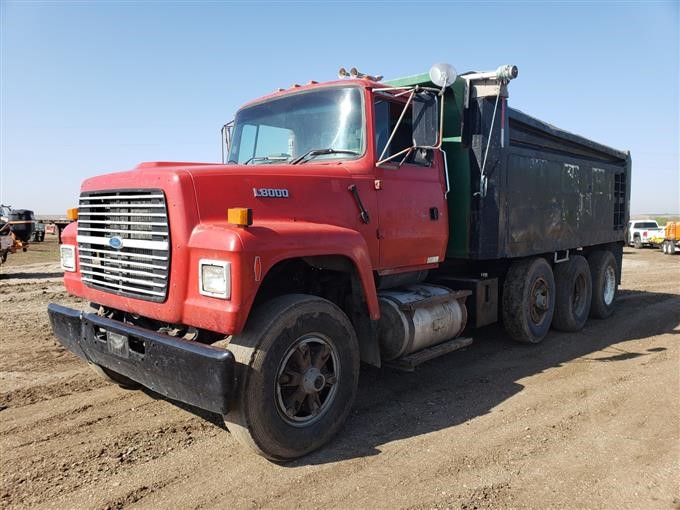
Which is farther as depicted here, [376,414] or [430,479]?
[376,414]

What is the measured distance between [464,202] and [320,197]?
7.87ft

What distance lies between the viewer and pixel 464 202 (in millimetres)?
5824

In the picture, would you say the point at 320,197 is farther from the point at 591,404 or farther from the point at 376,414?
the point at 591,404

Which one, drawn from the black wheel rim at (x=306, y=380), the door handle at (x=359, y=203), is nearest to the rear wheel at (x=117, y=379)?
the black wheel rim at (x=306, y=380)

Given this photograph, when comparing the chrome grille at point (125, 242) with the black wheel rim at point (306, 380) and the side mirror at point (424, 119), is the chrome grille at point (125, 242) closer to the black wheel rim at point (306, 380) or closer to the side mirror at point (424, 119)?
the black wheel rim at point (306, 380)

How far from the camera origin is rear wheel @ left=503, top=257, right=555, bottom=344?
642 centimetres

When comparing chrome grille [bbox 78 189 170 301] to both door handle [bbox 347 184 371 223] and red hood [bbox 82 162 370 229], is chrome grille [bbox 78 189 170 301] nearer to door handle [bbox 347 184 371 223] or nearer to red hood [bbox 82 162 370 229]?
red hood [bbox 82 162 370 229]

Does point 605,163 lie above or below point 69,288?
above

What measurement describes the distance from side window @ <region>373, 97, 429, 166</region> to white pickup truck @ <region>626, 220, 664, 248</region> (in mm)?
27764

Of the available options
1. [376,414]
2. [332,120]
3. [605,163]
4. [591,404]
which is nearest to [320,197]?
[332,120]

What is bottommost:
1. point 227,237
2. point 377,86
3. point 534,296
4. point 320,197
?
point 534,296

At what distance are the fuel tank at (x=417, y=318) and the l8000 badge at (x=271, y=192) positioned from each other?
1430 millimetres

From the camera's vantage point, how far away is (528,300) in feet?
21.4

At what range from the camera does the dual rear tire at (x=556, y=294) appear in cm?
645
